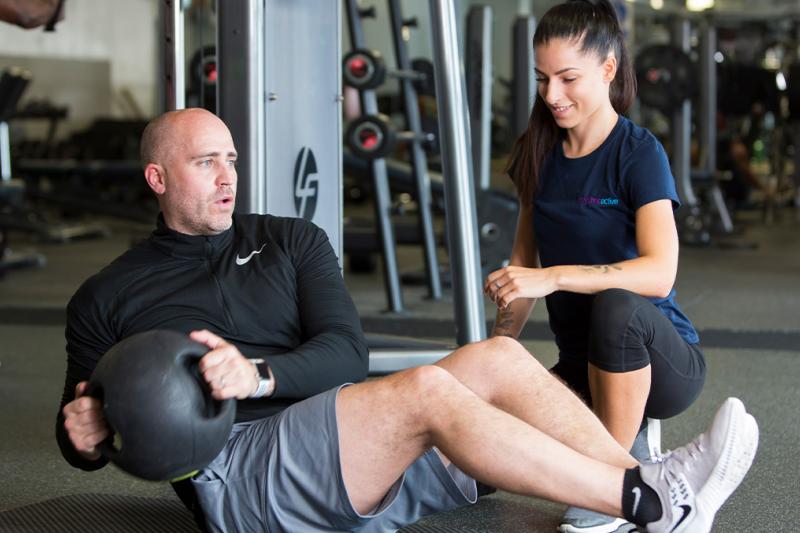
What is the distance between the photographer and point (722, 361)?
3.38 m

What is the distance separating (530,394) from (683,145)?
5083mm

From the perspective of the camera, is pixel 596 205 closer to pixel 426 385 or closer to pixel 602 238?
pixel 602 238

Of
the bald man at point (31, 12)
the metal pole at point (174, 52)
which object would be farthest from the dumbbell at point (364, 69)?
the metal pole at point (174, 52)

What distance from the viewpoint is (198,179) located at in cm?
175

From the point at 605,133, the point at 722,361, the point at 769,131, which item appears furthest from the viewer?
the point at 769,131

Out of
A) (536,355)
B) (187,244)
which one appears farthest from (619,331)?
(536,355)

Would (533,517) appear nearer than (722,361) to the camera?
Yes

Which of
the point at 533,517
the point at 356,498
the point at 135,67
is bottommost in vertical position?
the point at 533,517

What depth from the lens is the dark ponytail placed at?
1.79 meters

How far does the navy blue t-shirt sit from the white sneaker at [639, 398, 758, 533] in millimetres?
365

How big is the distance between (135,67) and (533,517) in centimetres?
1124

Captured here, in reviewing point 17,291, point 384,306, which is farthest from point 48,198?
point 384,306

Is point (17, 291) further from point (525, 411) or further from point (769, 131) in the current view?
point (769, 131)

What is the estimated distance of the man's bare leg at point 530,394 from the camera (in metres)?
1.55
